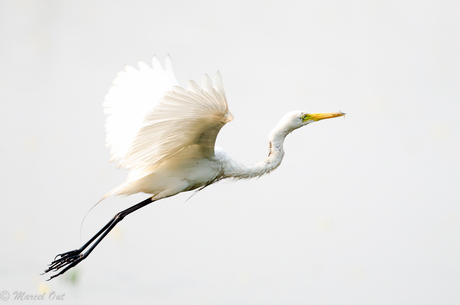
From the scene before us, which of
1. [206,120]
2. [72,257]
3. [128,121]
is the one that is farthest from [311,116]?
[72,257]

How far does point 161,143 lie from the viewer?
2902mm

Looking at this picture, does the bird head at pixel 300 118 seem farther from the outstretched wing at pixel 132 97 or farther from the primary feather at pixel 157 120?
the outstretched wing at pixel 132 97

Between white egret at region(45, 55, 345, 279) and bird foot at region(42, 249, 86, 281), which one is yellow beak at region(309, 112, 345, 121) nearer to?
white egret at region(45, 55, 345, 279)

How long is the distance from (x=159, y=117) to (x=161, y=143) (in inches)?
11.0

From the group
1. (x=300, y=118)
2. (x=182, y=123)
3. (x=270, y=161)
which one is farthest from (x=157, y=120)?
(x=300, y=118)

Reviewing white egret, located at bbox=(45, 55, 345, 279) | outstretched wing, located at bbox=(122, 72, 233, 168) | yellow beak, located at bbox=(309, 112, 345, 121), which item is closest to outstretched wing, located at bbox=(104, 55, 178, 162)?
white egret, located at bbox=(45, 55, 345, 279)

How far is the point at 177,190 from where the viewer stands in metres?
3.20

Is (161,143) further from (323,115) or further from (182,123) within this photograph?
(323,115)

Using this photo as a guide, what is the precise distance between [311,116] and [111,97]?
1.22 metres

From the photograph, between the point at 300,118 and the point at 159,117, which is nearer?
the point at 159,117

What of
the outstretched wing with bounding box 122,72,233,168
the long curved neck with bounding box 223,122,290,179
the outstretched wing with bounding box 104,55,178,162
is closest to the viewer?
the outstretched wing with bounding box 122,72,233,168

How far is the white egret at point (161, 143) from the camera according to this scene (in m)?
2.82

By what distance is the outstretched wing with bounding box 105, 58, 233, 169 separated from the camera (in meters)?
2.56

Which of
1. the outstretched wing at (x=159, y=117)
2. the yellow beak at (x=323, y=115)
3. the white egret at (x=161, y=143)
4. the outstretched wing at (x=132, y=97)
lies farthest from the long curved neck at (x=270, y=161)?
the outstretched wing at (x=132, y=97)
